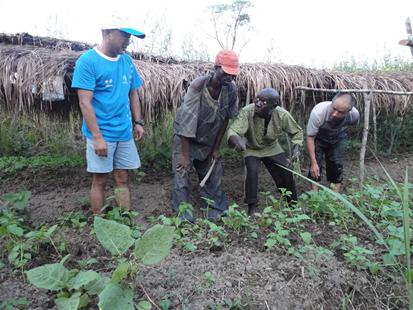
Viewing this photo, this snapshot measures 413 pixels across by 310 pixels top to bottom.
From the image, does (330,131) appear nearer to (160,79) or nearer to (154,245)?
(160,79)

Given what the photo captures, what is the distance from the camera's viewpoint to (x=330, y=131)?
448 cm

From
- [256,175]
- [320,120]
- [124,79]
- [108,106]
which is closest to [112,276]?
[108,106]

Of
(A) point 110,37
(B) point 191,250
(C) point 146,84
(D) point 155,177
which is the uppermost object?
(A) point 110,37

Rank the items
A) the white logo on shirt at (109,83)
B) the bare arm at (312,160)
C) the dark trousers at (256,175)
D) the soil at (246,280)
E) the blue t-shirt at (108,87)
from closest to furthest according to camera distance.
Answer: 1. the soil at (246,280)
2. the blue t-shirt at (108,87)
3. the white logo on shirt at (109,83)
4. the dark trousers at (256,175)
5. the bare arm at (312,160)

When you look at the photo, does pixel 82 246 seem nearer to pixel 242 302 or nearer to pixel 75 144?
pixel 242 302

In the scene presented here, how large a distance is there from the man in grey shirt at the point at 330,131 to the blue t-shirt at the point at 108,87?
6.80ft

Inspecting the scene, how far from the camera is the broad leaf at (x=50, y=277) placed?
5.72 ft

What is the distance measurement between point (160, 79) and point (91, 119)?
1.89 m

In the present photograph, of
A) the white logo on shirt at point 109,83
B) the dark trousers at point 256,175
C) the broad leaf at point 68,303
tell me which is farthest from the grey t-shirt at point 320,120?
the broad leaf at point 68,303

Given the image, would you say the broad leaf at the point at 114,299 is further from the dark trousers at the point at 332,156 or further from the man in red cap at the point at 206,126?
the dark trousers at the point at 332,156

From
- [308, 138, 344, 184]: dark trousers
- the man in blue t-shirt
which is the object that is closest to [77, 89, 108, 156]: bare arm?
the man in blue t-shirt

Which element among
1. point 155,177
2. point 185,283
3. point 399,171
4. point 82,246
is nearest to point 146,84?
point 155,177

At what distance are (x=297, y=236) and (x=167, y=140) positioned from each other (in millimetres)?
3605

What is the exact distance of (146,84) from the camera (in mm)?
4746
